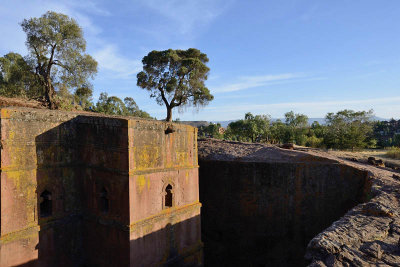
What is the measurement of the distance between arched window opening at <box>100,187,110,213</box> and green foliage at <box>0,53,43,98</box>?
1312cm

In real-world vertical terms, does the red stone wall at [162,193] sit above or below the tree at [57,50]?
below

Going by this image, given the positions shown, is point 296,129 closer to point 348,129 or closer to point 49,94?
point 348,129

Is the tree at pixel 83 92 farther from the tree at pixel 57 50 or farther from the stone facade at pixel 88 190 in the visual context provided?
the stone facade at pixel 88 190

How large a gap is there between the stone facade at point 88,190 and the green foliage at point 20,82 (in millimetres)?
11932

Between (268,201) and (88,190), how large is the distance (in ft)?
21.1

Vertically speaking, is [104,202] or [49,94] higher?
[49,94]

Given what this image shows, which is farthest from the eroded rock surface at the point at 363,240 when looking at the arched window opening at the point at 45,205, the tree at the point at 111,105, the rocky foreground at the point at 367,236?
the tree at the point at 111,105

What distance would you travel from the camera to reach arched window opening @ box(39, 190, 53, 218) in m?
7.33

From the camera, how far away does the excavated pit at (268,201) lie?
31.4ft

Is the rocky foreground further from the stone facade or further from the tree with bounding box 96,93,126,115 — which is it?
the tree with bounding box 96,93,126,115

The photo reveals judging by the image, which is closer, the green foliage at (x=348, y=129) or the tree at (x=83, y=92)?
the tree at (x=83, y=92)

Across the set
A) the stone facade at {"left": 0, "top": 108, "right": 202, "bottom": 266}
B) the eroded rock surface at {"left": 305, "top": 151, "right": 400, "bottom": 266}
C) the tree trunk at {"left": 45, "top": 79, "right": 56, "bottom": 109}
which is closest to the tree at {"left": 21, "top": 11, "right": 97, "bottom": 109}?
the tree trunk at {"left": 45, "top": 79, "right": 56, "bottom": 109}

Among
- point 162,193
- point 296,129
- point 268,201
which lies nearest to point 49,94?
point 162,193

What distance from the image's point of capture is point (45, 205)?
761cm
